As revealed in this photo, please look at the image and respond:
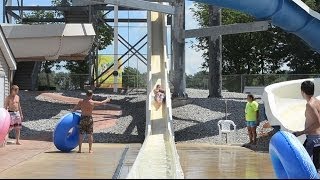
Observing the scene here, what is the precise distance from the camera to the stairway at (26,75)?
104 feet

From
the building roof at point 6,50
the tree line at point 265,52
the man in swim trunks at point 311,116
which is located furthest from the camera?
the tree line at point 265,52

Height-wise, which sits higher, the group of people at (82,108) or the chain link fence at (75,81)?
the chain link fence at (75,81)

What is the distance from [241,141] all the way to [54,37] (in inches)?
394

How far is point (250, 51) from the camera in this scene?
177 feet

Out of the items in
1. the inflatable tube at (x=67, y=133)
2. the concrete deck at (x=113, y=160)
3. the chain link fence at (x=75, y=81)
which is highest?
the chain link fence at (x=75, y=81)

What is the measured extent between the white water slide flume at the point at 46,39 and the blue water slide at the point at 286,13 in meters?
7.12

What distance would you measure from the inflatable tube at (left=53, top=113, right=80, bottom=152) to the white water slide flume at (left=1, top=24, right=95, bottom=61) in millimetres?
10680

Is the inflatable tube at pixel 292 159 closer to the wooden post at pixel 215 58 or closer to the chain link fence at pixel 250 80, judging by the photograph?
the wooden post at pixel 215 58

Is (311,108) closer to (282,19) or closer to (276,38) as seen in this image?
(282,19)

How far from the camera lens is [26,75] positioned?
105 feet

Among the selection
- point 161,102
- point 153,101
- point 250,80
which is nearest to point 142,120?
point 153,101

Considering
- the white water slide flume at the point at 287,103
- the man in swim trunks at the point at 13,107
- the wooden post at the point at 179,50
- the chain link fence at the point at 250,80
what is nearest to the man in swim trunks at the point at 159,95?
the wooden post at the point at 179,50

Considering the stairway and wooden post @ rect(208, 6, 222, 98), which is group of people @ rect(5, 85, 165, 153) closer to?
wooden post @ rect(208, 6, 222, 98)

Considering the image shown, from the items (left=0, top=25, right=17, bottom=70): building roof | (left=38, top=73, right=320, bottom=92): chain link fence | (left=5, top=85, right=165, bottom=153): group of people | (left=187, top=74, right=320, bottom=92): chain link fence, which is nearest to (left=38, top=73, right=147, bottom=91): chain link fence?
(left=38, top=73, right=320, bottom=92): chain link fence
